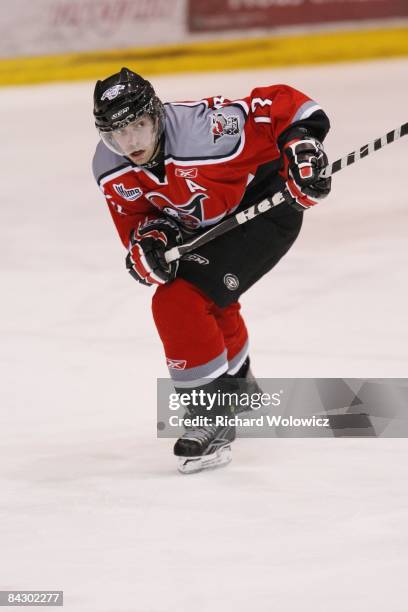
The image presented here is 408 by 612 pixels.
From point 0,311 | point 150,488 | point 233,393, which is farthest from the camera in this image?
point 0,311

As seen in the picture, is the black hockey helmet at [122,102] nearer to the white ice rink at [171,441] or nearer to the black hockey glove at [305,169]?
the black hockey glove at [305,169]

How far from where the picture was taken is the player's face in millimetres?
2861

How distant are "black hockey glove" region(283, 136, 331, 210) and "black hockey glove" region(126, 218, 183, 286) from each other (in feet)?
1.12

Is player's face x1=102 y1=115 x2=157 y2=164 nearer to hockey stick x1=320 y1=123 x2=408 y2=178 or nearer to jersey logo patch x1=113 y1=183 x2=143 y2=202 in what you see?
jersey logo patch x1=113 y1=183 x2=143 y2=202

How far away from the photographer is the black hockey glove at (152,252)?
2951 mm

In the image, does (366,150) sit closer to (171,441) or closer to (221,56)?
(171,441)

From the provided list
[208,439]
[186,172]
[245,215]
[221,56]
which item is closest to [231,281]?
[245,215]

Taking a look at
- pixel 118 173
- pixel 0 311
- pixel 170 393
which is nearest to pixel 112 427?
pixel 170 393

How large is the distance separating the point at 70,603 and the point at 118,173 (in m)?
1.21

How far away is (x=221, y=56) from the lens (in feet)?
23.6

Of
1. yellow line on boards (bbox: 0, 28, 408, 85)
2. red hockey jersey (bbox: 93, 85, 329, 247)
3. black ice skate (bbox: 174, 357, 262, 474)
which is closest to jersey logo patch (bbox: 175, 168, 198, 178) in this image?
red hockey jersey (bbox: 93, 85, 329, 247)

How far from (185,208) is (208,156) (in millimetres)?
154

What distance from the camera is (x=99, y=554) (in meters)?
2.42

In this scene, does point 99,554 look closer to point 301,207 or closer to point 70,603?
point 70,603
